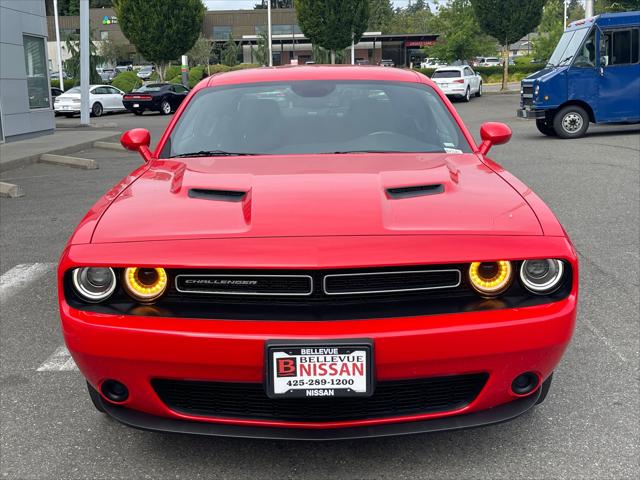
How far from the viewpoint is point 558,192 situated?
9383mm

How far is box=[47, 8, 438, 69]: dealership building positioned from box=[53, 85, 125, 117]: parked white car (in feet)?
149

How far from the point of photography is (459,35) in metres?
41.7

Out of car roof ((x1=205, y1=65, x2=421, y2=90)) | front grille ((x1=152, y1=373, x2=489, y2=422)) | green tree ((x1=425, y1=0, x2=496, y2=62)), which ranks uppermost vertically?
green tree ((x1=425, y1=0, x2=496, y2=62))

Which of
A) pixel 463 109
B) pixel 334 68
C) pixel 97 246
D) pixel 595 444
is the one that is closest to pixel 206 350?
pixel 97 246

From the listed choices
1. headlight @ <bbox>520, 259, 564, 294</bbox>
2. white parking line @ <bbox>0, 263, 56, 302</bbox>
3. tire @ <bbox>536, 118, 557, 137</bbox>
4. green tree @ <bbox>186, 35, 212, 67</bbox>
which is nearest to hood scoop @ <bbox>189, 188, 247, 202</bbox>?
headlight @ <bbox>520, 259, 564, 294</bbox>

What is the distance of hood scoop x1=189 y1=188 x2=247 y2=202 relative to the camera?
2.99m

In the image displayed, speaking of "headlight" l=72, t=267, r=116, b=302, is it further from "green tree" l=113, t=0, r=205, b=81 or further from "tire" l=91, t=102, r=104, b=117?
"green tree" l=113, t=0, r=205, b=81

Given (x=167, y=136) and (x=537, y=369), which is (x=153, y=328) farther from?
(x=167, y=136)

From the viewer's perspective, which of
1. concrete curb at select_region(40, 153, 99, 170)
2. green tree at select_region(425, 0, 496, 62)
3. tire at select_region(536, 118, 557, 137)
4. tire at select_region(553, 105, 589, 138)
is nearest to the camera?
concrete curb at select_region(40, 153, 99, 170)

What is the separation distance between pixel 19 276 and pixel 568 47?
13.8 metres

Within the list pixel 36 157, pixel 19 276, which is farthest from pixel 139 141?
pixel 36 157

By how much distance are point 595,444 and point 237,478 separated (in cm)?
145

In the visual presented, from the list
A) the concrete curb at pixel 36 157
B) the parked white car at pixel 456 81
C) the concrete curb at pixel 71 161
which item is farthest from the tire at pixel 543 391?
the parked white car at pixel 456 81

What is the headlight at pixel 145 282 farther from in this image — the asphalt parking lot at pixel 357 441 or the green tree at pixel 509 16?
the green tree at pixel 509 16
